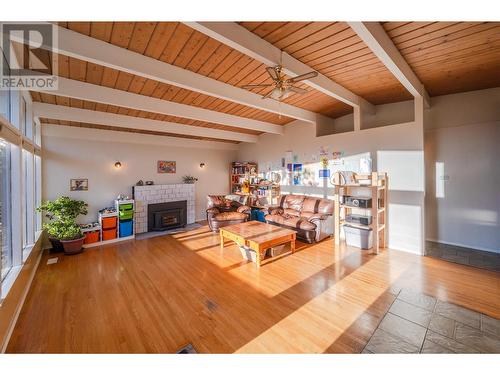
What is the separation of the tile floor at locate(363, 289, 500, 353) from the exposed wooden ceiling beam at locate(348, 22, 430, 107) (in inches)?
106

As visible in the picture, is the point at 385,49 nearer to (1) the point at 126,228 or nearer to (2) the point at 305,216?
(2) the point at 305,216

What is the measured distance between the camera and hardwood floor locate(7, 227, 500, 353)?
1850mm

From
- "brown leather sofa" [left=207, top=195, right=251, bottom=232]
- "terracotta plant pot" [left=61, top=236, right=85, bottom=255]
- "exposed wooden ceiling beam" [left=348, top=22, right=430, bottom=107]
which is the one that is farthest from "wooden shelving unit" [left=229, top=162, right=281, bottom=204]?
"terracotta plant pot" [left=61, top=236, right=85, bottom=255]

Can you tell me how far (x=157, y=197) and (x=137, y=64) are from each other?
396cm

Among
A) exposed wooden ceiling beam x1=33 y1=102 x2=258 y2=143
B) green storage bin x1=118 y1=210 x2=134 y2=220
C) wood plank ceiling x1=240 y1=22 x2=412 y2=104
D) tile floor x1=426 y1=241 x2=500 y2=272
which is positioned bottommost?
tile floor x1=426 y1=241 x2=500 y2=272

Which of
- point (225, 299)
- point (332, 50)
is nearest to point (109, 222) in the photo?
point (225, 299)

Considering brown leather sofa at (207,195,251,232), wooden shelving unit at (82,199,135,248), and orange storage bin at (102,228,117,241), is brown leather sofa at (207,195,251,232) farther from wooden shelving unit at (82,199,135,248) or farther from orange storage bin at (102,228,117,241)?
orange storage bin at (102,228,117,241)

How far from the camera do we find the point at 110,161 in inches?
205

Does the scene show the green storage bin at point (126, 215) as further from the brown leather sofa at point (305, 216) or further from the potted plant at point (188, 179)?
the brown leather sofa at point (305, 216)

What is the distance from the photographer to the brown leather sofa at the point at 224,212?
525 centimetres

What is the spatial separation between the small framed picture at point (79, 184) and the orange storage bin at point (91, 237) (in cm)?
111

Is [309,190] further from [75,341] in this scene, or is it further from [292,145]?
[75,341]

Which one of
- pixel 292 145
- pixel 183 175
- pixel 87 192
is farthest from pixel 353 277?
pixel 87 192
